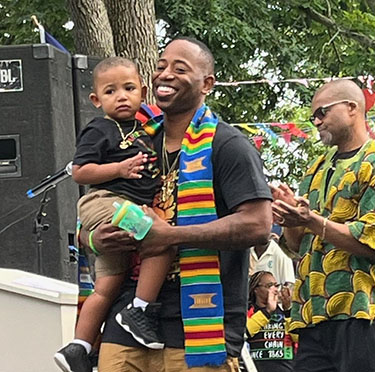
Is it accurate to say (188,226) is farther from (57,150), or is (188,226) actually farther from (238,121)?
(238,121)

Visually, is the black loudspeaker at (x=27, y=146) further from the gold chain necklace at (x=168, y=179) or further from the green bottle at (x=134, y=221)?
the green bottle at (x=134, y=221)

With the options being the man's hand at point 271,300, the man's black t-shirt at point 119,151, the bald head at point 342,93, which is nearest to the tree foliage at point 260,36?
the man's hand at point 271,300

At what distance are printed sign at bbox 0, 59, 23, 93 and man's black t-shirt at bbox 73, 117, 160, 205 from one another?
4.02m

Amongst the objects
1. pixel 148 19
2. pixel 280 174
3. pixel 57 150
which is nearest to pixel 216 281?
pixel 57 150

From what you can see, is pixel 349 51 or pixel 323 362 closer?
pixel 323 362

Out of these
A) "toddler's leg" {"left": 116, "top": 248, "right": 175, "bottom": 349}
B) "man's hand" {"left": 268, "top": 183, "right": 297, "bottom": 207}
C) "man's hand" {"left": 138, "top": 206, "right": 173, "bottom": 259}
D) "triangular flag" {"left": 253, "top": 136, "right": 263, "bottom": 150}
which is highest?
"triangular flag" {"left": 253, "top": 136, "right": 263, "bottom": 150}

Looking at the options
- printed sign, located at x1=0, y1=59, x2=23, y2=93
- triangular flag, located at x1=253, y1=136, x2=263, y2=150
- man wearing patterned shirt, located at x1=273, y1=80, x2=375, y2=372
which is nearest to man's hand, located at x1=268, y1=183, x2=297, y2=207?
man wearing patterned shirt, located at x1=273, y1=80, x2=375, y2=372

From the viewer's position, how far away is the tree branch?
1451 centimetres

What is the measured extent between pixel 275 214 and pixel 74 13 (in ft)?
20.0

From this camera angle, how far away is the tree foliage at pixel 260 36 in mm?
14445

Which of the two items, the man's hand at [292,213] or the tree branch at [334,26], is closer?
the man's hand at [292,213]

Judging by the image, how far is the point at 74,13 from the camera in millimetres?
10016

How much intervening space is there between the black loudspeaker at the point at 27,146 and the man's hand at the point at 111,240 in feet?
13.6

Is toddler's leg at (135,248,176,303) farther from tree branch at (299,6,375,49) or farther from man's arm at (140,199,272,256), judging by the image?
tree branch at (299,6,375,49)
